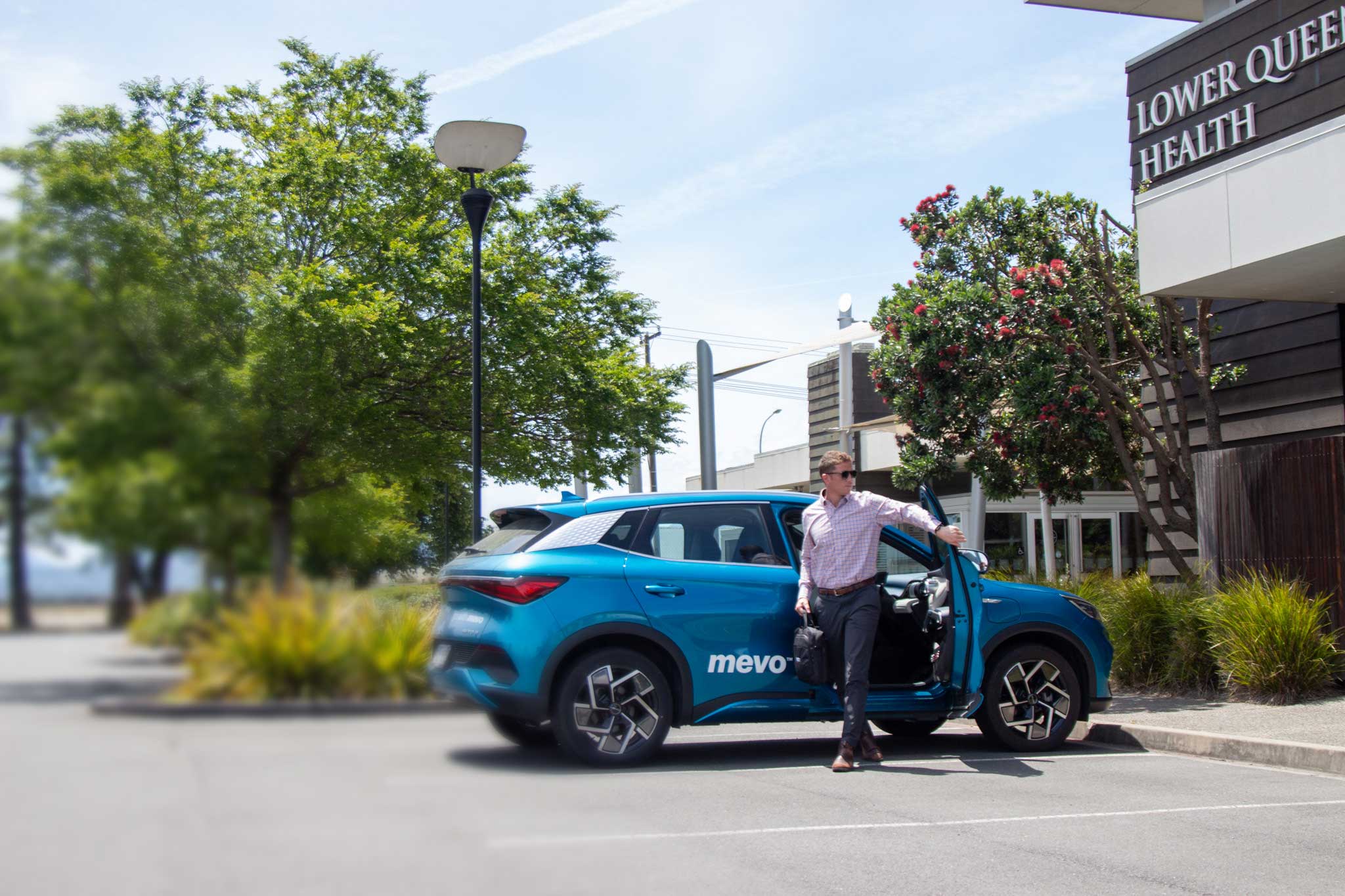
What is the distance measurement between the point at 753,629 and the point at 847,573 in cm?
61

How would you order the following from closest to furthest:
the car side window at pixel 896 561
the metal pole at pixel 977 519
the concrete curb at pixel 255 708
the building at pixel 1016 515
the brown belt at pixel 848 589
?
the concrete curb at pixel 255 708 < the brown belt at pixel 848 589 < the car side window at pixel 896 561 < the metal pole at pixel 977 519 < the building at pixel 1016 515

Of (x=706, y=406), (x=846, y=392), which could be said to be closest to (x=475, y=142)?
(x=706, y=406)

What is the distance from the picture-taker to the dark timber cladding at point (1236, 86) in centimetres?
1208

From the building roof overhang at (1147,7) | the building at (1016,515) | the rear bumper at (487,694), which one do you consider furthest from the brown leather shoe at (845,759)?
the building at (1016,515)

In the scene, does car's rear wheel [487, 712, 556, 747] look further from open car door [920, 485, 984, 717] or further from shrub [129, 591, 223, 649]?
open car door [920, 485, 984, 717]

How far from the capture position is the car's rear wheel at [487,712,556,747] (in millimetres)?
1240

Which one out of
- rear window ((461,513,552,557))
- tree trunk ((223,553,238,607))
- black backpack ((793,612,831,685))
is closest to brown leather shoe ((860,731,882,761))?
black backpack ((793,612,831,685))

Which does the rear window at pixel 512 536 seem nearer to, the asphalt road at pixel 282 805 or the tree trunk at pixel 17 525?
the asphalt road at pixel 282 805

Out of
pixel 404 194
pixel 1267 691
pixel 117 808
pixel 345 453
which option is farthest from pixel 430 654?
pixel 1267 691

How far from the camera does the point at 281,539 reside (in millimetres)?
844

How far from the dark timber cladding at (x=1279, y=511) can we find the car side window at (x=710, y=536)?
20.4 ft

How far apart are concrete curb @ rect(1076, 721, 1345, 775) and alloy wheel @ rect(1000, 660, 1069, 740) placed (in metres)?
1.13

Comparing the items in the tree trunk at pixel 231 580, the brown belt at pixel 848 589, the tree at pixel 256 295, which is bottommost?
the brown belt at pixel 848 589

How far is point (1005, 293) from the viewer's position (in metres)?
12.4
